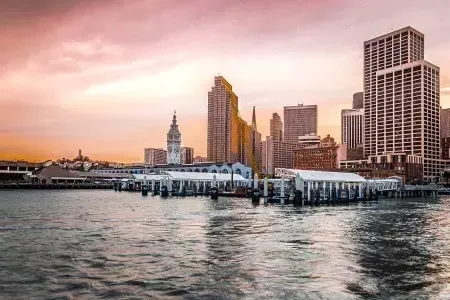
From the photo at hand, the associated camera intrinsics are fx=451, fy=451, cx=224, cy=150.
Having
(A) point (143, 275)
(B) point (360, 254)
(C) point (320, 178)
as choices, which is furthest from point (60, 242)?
(C) point (320, 178)

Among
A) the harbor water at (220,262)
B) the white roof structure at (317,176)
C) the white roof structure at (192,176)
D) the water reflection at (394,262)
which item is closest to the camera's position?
the harbor water at (220,262)

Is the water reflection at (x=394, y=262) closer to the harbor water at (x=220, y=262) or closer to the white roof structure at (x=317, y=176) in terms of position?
the harbor water at (x=220, y=262)

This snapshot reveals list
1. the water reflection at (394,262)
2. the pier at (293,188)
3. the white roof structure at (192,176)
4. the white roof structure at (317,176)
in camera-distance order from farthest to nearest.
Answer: the white roof structure at (192,176) < the white roof structure at (317,176) < the pier at (293,188) < the water reflection at (394,262)

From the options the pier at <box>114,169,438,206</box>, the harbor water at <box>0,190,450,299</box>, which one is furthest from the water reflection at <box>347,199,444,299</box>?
the pier at <box>114,169,438,206</box>

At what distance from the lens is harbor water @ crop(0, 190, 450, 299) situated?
24.4m

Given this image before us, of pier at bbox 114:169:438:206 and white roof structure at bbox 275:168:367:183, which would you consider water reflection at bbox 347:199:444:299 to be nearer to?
pier at bbox 114:169:438:206

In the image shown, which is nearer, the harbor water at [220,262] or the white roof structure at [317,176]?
the harbor water at [220,262]

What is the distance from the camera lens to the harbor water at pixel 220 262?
2439 cm

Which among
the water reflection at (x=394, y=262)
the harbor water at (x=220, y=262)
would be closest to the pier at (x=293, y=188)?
the water reflection at (x=394, y=262)

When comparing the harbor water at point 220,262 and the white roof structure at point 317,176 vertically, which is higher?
the white roof structure at point 317,176

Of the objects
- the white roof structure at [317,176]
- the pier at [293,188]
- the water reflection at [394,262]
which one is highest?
the white roof structure at [317,176]

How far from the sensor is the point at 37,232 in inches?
1809

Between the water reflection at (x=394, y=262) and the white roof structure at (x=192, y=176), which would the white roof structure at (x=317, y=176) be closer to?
the white roof structure at (x=192, y=176)

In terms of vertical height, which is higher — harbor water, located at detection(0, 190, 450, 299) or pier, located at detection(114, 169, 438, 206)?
pier, located at detection(114, 169, 438, 206)
